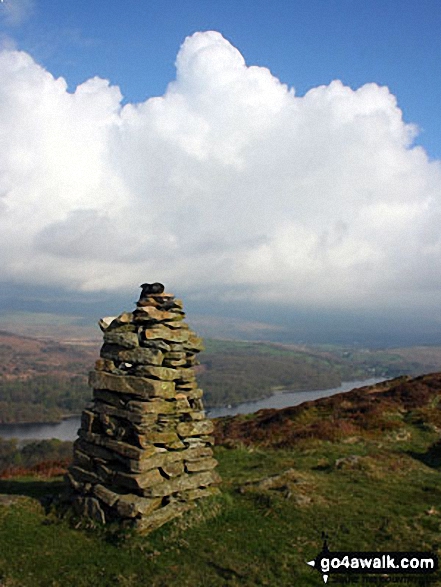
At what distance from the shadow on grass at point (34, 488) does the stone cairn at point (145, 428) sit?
2820 mm

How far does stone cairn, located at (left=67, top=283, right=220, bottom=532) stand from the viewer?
44.9 feet

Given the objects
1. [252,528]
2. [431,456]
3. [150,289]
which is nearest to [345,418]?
[431,456]

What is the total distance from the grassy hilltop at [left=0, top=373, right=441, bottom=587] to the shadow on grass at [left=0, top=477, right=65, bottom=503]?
8 cm

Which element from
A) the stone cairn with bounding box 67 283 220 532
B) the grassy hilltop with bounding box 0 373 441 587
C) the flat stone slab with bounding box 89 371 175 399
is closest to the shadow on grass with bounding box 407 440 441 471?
the grassy hilltop with bounding box 0 373 441 587

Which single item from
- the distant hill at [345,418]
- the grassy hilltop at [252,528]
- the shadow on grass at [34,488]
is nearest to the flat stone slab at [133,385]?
the grassy hilltop at [252,528]

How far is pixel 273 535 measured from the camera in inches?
492

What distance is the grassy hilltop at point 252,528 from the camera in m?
10.7

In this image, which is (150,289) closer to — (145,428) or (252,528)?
(145,428)

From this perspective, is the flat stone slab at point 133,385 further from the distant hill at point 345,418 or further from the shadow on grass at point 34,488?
the distant hill at point 345,418

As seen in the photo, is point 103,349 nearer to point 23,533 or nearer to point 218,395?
point 23,533

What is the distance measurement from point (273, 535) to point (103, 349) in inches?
339

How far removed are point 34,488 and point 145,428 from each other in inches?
335

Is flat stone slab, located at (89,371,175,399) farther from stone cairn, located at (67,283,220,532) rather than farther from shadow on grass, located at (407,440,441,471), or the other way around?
shadow on grass, located at (407,440,441,471)

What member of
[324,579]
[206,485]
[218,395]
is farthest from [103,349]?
[218,395]
